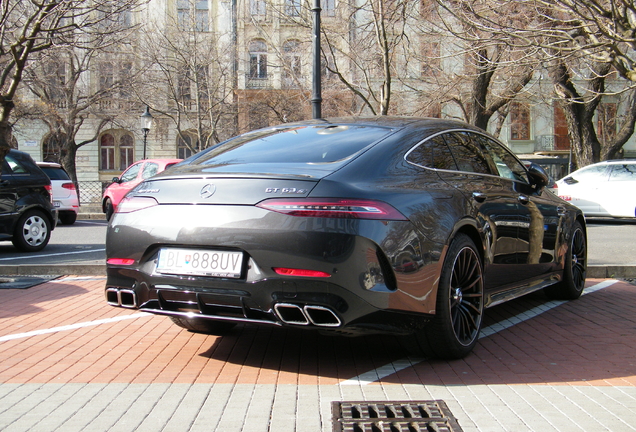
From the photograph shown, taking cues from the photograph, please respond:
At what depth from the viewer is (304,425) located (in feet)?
10.4

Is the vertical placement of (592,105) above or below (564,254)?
above

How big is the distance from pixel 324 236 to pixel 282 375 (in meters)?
0.94

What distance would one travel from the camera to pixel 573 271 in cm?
648

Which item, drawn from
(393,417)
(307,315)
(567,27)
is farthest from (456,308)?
(567,27)

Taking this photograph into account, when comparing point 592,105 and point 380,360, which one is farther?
point 592,105

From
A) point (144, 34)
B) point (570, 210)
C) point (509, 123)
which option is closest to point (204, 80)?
point (144, 34)

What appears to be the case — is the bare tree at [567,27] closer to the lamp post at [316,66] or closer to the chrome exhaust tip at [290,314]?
the lamp post at [316,66]

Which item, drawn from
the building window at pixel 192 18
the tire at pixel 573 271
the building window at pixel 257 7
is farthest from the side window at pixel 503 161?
the building window at pixel 192 18

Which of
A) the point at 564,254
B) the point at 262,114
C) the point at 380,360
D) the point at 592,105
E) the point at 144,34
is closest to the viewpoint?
the point at 380,360

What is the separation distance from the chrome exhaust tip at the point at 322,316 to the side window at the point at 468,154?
168cm

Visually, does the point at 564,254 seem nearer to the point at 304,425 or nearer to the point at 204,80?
the point at 304,425

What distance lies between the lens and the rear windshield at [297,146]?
4.23 metres

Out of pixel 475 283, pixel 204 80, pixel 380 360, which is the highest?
pixel 204 80

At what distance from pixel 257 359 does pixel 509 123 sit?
136 ft
